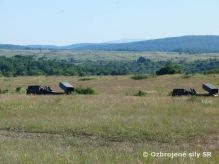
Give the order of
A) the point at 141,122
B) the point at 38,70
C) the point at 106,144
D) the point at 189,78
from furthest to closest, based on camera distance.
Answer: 1. the point at 38,70
2. the point at 189,78
3. the point at 141,122
4. the point at 106,144

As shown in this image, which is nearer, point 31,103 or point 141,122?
point 141,122

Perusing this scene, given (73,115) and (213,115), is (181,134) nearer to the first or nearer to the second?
(213,115)

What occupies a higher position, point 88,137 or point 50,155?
point 50,155

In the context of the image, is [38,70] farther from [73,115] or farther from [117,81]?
[73,115]

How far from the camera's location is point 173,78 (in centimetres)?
6238

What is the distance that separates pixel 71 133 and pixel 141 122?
2.61 meters

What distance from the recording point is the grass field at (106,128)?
7.76 m

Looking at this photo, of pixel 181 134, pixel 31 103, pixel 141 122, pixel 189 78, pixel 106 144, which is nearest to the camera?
pixel 106 144

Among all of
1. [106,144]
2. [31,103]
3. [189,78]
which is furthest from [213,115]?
[189,78]

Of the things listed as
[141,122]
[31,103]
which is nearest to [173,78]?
[31,103]

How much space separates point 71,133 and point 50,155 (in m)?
9.75

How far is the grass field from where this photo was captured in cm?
776

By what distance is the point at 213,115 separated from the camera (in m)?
21.0

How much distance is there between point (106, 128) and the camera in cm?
1773
